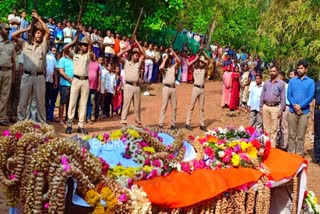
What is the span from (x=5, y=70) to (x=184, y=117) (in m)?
7.11

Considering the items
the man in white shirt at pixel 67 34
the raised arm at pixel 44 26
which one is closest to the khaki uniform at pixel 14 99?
the raised arm at pixel 44 26

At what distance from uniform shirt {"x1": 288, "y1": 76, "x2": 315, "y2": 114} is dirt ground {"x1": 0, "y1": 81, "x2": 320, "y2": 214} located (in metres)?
1.29

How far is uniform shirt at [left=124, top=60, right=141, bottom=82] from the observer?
36.8ft

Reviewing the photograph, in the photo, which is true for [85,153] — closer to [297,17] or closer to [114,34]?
[297,17]

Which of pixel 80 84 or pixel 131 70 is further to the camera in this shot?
pixel 131 70

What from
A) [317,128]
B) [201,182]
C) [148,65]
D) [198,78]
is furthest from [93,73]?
[148,65]

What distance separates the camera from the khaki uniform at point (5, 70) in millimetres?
9961

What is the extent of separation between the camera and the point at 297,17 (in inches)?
582

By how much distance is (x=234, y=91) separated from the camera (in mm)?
18094

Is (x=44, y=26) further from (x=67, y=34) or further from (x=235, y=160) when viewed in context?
(x=67, y=34)

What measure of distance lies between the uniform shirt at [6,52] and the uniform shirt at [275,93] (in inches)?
196

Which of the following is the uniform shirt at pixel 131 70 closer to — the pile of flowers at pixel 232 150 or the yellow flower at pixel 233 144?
the pile of flowers at pixel 232 150

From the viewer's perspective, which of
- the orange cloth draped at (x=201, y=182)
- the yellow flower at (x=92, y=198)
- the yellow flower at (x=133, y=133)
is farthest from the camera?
the yellow flower at (x=133, y=133)

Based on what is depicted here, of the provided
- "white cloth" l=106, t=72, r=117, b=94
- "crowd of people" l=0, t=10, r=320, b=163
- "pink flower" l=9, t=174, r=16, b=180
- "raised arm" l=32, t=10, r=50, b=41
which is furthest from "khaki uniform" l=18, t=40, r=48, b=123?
"pink flower" l=9, t=174, r=16, b=180
